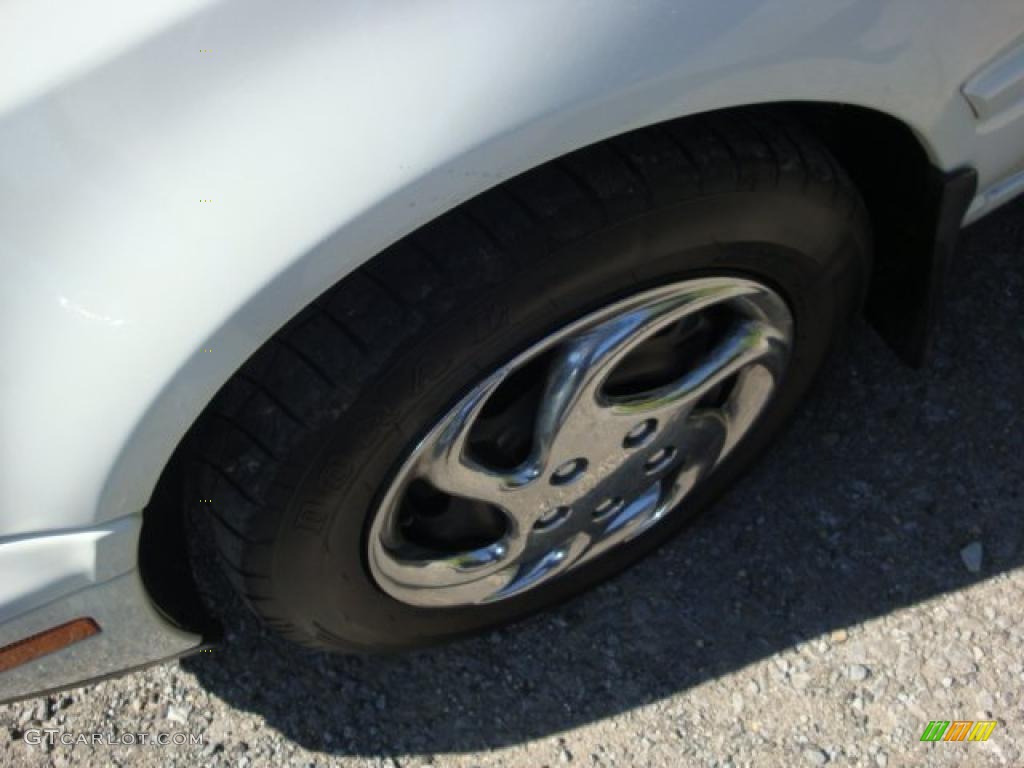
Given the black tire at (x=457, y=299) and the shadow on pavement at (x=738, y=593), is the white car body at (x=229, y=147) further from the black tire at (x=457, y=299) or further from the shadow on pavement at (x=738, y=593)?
the shadow on pavement at (x=738, y=593)

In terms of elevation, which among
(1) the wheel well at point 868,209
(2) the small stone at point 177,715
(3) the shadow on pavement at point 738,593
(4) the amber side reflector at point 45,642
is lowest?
(3) the shadow on pavement at point 738,593

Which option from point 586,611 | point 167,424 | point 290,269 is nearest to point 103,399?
point 167,424

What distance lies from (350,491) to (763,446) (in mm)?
848

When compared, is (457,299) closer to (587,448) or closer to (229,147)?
(229,147)

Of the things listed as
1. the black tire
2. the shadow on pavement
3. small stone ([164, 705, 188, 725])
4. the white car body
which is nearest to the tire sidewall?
the black tire

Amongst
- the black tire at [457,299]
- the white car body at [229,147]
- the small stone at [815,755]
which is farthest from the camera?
the small stone at [815,755]

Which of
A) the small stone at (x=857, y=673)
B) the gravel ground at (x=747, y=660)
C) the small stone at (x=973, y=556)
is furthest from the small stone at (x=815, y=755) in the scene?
the small stone at (x=973, y=556)

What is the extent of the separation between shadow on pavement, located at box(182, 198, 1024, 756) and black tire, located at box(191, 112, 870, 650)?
19.2 inches

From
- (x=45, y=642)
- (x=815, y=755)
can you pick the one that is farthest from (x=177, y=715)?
(x=815, y=755)

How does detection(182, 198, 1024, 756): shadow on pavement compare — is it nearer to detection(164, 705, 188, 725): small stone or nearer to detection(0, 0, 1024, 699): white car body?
detection(164, 705, 188, 725): small stone

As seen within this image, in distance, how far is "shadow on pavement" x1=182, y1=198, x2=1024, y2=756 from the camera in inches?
75.2

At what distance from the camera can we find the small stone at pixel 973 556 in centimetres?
193

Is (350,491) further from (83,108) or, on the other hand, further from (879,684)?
(879,684)

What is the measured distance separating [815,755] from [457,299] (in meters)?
1.03
